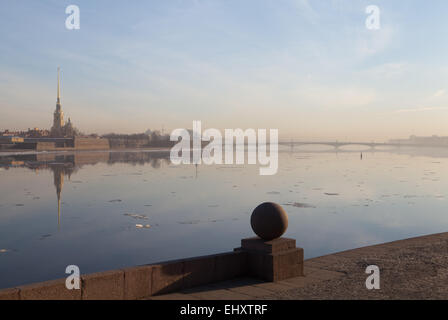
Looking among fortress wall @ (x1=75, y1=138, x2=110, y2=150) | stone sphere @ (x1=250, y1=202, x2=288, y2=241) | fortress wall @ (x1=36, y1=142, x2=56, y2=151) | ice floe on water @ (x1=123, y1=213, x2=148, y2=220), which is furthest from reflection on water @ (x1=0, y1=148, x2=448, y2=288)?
fortress wall @ (x1=75, y1=138, x2=110, y2=150)

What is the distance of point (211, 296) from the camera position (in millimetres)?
6086

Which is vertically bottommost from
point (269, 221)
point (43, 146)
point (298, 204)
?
point (298, 204)

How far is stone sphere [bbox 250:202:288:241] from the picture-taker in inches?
273

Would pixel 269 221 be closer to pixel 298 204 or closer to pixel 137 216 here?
pixel 137 216

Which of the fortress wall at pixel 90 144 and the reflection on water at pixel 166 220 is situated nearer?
the reflection on water at pixel 166 220

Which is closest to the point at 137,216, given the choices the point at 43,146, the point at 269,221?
the point at 269,221

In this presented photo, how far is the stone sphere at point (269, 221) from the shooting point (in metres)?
6.93

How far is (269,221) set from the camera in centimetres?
693

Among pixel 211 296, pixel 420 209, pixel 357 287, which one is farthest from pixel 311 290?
pixel 420 209

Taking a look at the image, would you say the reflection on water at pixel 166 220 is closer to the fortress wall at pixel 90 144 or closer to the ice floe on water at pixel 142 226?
the ice floe on water at pixel 142 226

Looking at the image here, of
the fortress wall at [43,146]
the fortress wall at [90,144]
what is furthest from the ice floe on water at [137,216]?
the fortress wall at [90,144]

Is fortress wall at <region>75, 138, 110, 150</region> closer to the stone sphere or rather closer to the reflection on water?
the reflection on water
